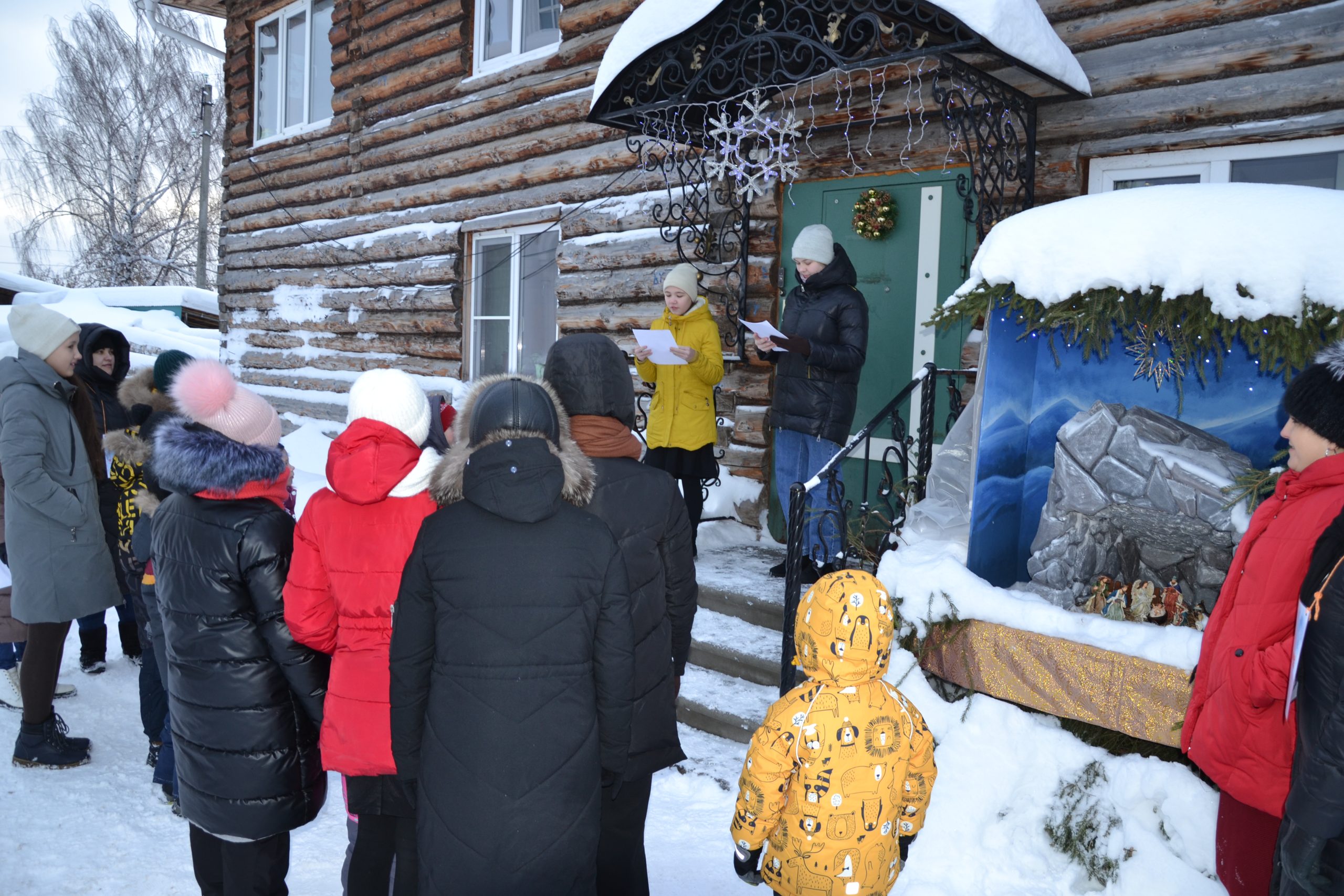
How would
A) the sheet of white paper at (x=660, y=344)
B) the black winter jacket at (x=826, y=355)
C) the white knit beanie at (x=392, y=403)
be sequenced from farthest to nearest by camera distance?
the sheet of white paper at (x=660, y=344), the black winter jacket at (x=826, y=355), the white knit beanie at (x=392, y=403)

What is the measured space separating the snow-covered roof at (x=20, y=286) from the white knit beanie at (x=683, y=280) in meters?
17.8

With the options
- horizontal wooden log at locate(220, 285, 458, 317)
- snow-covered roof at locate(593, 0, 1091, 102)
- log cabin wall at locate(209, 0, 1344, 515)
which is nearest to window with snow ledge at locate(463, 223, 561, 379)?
log cabin wall at locate(209, 0, 1344, 515)

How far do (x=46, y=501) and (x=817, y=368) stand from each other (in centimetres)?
359

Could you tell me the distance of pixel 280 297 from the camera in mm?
11164

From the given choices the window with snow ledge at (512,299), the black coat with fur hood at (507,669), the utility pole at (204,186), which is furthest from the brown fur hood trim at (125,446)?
the utility pole at (204,186)

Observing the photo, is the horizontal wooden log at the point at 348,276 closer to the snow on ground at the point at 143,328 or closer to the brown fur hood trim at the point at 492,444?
the snow on ground at the point at 143,328

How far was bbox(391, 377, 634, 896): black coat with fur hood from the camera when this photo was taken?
1906 millimetres

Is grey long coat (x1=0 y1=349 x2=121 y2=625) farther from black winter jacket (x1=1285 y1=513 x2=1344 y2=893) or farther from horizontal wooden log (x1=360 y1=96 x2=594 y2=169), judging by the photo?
black winter jacket (x1=1285 y1=513 x2=1344 y2=893)

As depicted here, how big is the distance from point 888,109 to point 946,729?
3.58m

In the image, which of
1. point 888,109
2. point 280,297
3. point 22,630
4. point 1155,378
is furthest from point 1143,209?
point 280,297

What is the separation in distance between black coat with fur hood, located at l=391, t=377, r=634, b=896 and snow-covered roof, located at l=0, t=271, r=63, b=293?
20.1 metres

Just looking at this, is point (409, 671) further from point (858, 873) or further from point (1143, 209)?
point (1143, 209)

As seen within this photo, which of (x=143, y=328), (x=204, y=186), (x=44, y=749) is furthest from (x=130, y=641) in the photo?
(x=204, y=186)

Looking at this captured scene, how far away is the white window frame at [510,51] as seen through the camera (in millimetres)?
7676
